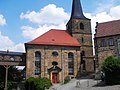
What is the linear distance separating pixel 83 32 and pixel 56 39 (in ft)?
22.5

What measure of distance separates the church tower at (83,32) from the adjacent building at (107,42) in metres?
5.52

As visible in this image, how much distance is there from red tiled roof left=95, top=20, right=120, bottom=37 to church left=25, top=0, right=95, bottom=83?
506 cm

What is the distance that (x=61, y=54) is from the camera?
40.6 m

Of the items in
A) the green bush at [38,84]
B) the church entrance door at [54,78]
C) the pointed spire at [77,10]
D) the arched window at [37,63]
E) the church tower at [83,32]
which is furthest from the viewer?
the pointed spire at [77,10]

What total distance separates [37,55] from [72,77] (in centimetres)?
752

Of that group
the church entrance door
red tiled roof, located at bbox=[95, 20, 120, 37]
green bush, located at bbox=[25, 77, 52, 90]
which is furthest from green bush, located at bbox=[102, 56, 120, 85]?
the church entrance door

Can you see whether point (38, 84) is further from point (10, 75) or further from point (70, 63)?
point (70, 63)

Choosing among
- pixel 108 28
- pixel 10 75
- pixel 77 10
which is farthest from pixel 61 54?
Result: pixel 77 10

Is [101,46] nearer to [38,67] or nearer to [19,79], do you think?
[38,67]

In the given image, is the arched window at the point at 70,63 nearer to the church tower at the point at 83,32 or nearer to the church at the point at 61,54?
the church at the point at 61,54

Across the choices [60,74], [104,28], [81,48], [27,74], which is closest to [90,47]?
[81,48]

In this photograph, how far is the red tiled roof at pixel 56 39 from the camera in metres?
40.3

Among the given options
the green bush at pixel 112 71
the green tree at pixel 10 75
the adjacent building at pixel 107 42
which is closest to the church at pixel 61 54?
the green tree at pixel 10 75

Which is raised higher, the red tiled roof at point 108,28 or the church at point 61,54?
the red tiled roof at point 108,28
